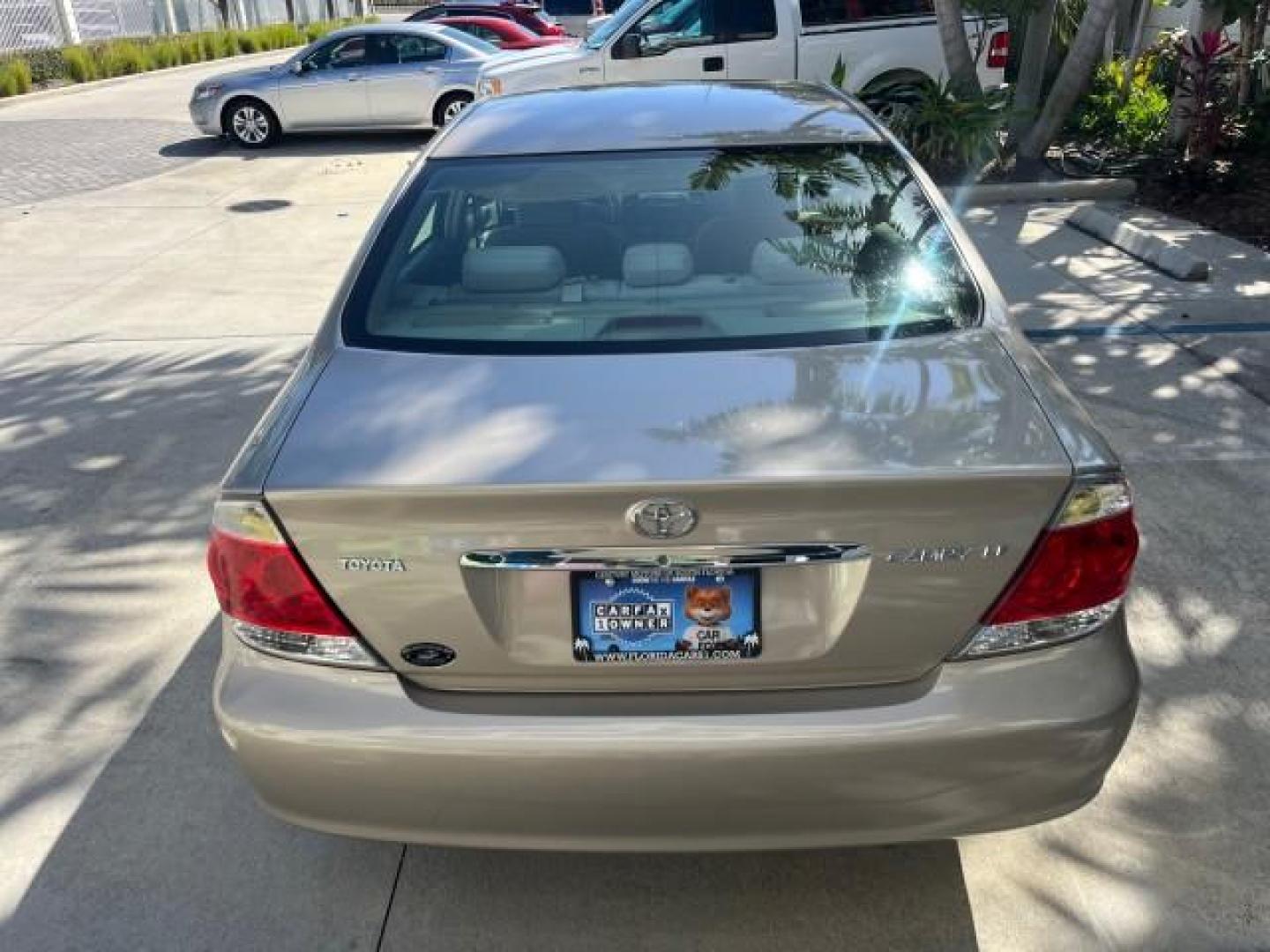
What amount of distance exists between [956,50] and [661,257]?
8319mm

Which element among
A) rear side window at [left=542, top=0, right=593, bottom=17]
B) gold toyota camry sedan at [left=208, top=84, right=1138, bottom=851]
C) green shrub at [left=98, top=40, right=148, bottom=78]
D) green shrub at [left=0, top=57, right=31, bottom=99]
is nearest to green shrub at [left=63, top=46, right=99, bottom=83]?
green shrub at [left=98, top=40, right=148, bottom=78]

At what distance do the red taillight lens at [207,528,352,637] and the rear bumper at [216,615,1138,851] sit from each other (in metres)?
0.10

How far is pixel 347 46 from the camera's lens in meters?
14.4

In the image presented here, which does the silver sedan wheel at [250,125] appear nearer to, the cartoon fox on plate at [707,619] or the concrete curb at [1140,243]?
the concrete curb at [1140,243]

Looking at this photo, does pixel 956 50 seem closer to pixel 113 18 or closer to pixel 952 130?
pixel 952 130

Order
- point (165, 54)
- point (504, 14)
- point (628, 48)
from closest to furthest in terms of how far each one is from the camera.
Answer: point (628, 48), point (504, 14), point (165, 54)

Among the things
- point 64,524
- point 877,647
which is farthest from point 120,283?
point 877,647

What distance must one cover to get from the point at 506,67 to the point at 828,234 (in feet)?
30.0

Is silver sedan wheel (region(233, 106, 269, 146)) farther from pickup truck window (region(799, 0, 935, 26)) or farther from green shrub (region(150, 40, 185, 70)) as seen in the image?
green shrub (region(150, 40, 185, 70))

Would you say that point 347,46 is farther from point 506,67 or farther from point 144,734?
point 144,734

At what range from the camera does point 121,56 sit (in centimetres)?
2484

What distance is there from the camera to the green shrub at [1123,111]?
35.9 feet

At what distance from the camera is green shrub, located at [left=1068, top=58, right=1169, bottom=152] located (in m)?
10.9

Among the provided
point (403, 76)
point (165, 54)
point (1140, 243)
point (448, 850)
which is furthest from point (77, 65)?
point (448, 850)
